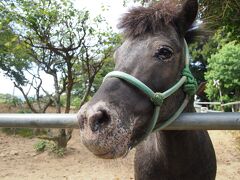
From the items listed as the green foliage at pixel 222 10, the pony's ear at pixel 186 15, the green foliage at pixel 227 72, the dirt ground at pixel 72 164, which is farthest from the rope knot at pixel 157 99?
the green foliage at pixel 227 72

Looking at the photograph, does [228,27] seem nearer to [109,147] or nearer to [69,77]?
[109,147]

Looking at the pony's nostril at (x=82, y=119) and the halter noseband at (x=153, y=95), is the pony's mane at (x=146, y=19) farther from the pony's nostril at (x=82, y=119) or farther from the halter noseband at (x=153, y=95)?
the pony's nostril at (x=82, y=119)

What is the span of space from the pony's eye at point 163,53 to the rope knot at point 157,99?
213 mm

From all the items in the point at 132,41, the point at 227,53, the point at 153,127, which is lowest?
the point at 153,127

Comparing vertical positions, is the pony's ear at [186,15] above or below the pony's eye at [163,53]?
above

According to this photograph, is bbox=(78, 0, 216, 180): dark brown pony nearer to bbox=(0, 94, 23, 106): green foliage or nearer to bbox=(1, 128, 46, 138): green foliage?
→ bbox=(1, 128, 46, 138): green foliage

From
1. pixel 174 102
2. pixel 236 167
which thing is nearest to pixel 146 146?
pixel 174 102

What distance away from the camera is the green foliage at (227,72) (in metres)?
15.0

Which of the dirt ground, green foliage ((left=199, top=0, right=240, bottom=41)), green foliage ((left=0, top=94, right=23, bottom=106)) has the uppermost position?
green foliage ((left=199, top=0, right=240, bottom=41))

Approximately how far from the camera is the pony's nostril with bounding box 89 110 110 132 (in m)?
1.30

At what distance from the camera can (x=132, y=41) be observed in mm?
1726

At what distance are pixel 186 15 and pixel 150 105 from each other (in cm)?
68

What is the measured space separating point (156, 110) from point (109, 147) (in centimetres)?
33

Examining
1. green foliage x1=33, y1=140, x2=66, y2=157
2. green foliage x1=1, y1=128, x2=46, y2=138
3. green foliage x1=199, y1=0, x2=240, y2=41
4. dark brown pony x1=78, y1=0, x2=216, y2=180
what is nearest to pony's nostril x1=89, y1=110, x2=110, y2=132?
dark brown pony x1=78, y1=0, x2=216, y2=180
